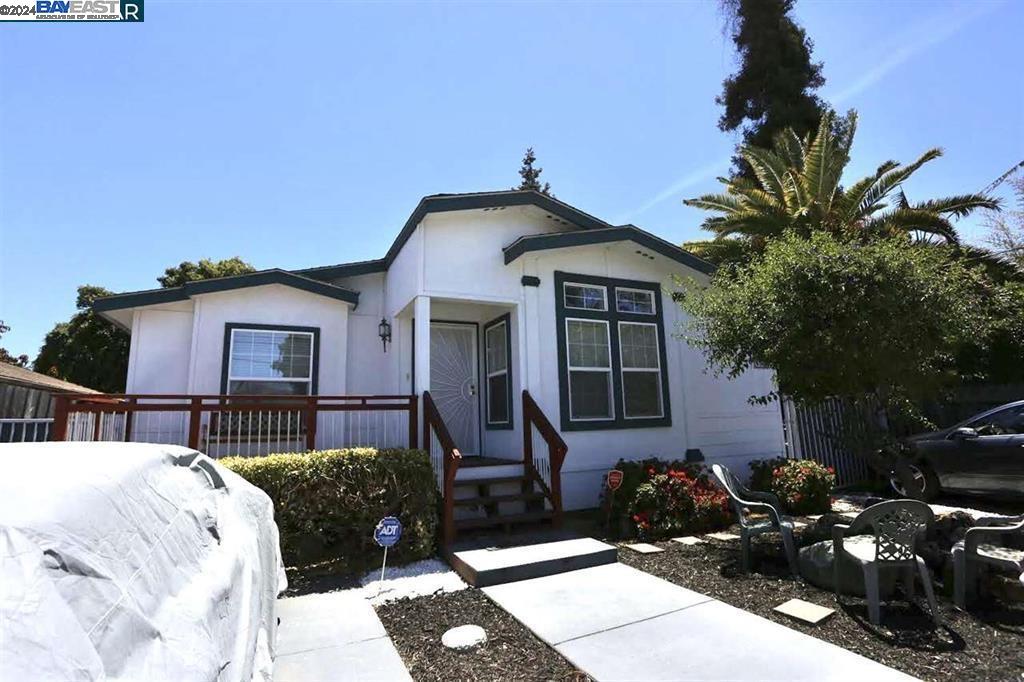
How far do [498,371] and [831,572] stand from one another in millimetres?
5333

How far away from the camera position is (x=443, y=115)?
343 inches

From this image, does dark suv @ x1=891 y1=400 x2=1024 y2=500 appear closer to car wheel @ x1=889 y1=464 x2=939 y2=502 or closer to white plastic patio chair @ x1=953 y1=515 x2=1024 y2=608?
car wheel @ x1=889 y1=464 x2=939 y2=502

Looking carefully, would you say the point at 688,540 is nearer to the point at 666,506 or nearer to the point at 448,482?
the point at 666,506

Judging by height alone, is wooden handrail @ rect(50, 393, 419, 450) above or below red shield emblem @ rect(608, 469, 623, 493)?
above

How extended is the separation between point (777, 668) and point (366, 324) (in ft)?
24.6

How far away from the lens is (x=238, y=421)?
22.8ft

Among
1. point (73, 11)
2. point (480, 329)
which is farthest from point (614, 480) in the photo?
point (73, 11)

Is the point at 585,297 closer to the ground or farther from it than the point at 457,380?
farther from it

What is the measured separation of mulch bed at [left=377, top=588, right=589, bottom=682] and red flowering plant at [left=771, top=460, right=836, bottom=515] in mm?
5478

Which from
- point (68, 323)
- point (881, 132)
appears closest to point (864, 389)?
point (881, 132)

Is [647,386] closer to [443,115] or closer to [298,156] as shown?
[443,115]

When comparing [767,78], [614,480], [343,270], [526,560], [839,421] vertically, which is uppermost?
[767,78]

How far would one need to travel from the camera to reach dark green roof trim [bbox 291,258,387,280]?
→ 841 cm

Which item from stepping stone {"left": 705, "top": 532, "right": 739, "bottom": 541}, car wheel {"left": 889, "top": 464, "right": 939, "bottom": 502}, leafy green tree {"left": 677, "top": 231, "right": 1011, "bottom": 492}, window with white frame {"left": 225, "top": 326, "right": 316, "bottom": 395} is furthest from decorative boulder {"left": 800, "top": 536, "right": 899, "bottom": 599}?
window with white frame {"left": 225, "top": 326, "right": 316, "bottom": 395}
